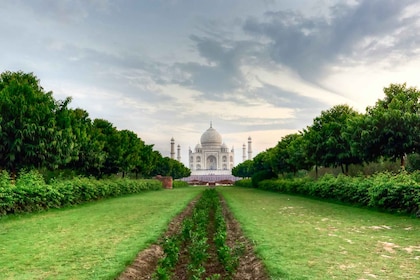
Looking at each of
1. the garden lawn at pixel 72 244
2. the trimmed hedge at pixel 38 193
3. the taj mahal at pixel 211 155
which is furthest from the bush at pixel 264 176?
the taj mahal at pixel 211 155

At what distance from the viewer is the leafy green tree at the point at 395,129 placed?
24.1 m

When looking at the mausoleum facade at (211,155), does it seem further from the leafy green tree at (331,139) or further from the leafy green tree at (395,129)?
the leafy green tree at (395,129)

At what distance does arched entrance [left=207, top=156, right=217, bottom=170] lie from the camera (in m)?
182

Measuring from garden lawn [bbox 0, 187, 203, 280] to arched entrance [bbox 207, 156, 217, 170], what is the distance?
166m

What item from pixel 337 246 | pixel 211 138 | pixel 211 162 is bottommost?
pixel 337 246

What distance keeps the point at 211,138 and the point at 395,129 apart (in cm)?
15242

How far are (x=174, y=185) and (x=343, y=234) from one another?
2397 inches

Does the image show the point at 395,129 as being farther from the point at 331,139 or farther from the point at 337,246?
the point at 337,246

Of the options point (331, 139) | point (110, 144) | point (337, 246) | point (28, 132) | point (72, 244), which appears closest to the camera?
point (337, 246)

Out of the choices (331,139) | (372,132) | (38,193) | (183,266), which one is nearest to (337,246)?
(183,266)

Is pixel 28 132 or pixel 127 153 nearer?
pixel 28 132

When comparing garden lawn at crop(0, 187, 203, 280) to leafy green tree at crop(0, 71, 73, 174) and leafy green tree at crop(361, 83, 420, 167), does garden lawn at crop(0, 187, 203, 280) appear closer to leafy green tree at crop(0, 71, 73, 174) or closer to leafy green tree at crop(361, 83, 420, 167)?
leafy green tree at crop(0, 71, 73, 174)

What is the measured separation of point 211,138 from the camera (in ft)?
579

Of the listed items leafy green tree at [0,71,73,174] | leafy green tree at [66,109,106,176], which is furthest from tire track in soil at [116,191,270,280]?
leafy green tree at [66,109,106,176]
